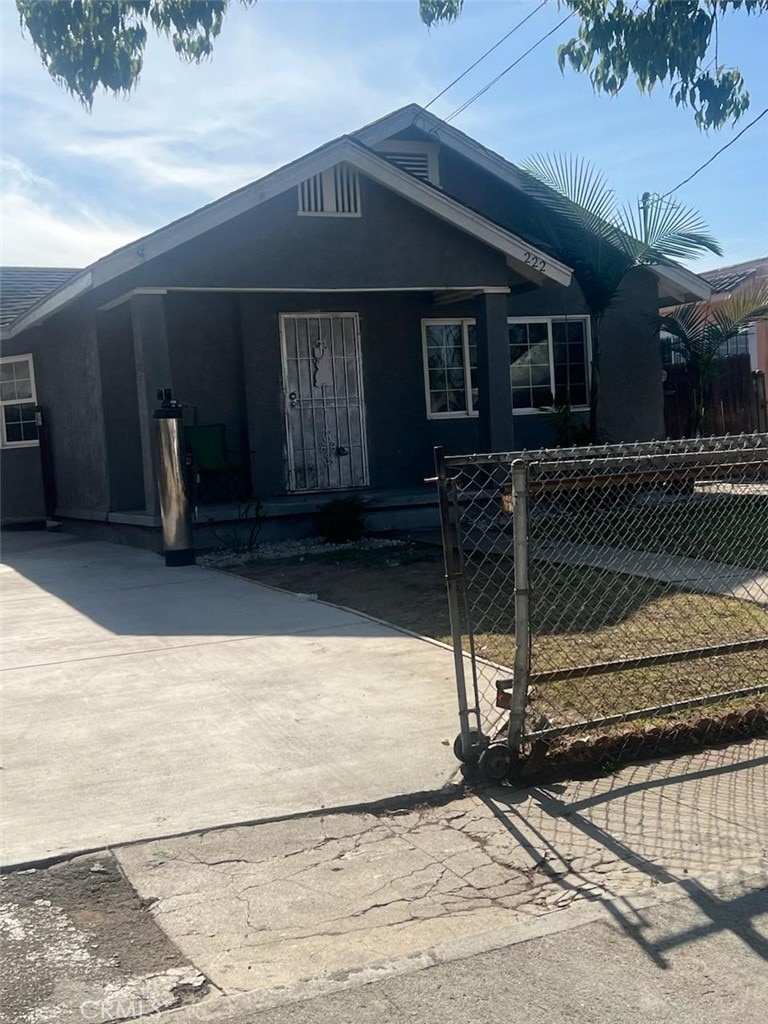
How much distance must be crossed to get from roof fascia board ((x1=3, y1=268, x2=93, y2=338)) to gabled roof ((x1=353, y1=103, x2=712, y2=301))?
4432 mm

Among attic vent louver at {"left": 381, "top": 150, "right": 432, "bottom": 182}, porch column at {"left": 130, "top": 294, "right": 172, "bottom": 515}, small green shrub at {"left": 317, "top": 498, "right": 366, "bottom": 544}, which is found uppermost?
attic vent louver at {"left": 381, "top": 150, "right": 432, "bottom": 182}

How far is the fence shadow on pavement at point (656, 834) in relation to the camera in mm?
3762

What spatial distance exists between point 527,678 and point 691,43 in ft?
15.5

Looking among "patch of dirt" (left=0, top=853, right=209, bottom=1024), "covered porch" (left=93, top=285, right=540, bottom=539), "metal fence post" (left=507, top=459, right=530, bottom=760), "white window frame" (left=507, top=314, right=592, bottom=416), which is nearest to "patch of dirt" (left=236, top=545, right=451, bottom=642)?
"covered porch" (left=93, top=285, right=540, bottom=539)

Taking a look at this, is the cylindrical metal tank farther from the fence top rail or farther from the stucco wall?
the stucco wall

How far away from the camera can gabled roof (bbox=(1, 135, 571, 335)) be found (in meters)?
11.4

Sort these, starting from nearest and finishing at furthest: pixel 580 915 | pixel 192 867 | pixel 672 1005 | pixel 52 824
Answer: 1. pixel 672 1005
2. pixel 580 915
3. pixel 192 867
4. pixel 52 824

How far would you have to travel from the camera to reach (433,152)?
50.7 ft

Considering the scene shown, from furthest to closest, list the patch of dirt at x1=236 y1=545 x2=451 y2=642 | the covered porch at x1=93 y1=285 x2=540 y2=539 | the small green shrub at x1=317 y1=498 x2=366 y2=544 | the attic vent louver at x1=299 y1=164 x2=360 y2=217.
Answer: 1. the covered porch at x1=93 y1=285 x2=540 y2=539
2. the attic vent louver at x1=299 y1=164 x2=360 y2=217
3. the small green shrub at x1=317 y1=498 x2=366 y2=544
4. the patch of dirt at x1=236 y1=545 x2=451 y2=642

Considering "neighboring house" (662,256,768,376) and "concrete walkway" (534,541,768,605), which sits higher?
"neighboring house" (662,256,768,376)

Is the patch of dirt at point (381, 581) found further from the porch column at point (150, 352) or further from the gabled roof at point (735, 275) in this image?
the gabled roof at point (735, 275)

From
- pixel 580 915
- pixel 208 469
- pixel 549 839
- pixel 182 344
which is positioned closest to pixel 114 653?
pixel 549 839

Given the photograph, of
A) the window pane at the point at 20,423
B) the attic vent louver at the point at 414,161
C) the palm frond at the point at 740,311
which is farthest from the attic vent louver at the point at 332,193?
the window pane at the point at 20,423

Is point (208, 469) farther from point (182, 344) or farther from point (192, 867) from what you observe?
point (192, 867)
